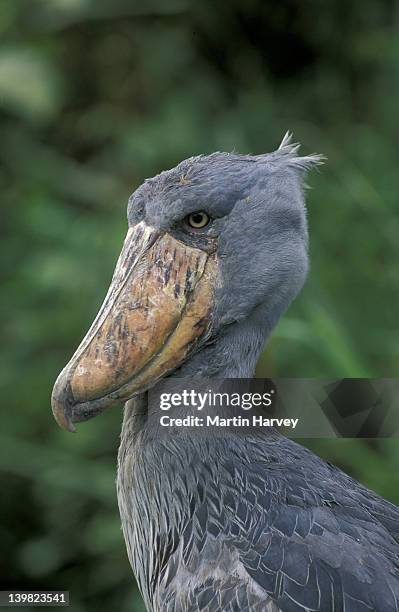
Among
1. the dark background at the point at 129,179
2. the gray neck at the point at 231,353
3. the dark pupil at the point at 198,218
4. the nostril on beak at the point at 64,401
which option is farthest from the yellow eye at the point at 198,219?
the dark background at the point at 129,179

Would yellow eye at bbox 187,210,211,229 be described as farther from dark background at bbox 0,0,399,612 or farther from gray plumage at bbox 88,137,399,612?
dark background at bbox 0,0,399,612

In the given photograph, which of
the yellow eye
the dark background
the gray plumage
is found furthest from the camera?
the dark background

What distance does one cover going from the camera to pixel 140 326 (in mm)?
1478

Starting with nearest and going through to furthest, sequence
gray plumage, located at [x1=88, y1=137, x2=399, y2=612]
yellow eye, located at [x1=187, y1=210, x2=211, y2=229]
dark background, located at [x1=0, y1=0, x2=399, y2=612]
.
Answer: gray plumage, located at [x1=88, y1=137, x2=399, y2=612] → yellow eye, located at [x1=187, y1=210, x2=211, y2=229] → dark background, located at [x1=0, y1=0, x2=399, y2=612]

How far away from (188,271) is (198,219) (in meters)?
0.08

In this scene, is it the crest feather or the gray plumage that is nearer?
the gray plumage

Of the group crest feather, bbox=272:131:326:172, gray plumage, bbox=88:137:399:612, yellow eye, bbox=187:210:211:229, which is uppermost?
crest feather, bbox=272:131:326:172

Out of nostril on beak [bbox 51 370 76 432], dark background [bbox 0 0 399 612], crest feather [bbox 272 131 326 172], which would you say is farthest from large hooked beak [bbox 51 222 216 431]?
dark background [bbox 0 0 399 612]

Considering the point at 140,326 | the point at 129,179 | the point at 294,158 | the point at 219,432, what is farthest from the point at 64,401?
the point at 129,179

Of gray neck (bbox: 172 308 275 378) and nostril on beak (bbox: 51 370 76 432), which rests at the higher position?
gray neck (bbox: 172 308 275 378)

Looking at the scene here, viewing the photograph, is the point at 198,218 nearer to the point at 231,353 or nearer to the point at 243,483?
the point at 231,353

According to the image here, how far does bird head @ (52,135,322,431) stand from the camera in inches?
57.4

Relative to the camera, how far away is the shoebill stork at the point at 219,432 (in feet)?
4.51

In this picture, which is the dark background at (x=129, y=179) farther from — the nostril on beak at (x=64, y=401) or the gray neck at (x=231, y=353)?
the nostril on beak at (x=64, y=401)
